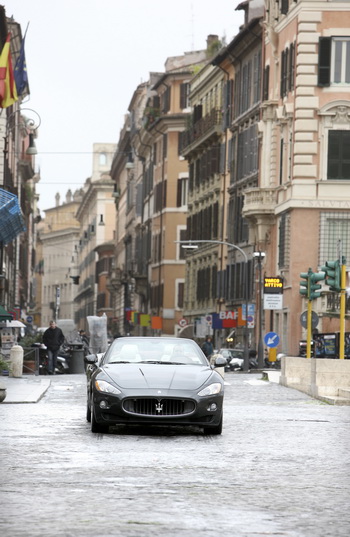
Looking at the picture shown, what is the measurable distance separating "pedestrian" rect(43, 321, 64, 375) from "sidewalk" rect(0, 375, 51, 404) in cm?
581

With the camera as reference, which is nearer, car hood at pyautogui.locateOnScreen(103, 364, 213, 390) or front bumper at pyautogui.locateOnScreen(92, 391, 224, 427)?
front bumper at pyautogui.locateOnScreen(92, 391, 224, 427)

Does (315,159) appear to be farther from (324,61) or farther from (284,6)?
(284,6)

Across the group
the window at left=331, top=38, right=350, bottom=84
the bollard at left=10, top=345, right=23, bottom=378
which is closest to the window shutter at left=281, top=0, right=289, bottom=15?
the window at left=331, top=38, right=350, bottom=84

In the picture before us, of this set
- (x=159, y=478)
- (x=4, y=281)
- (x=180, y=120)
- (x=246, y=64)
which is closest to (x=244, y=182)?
(x=246, y=64)

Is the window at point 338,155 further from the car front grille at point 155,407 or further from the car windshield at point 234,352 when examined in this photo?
the car front grille at point 155,407

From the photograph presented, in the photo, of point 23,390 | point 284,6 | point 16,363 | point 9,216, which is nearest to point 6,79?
point 9,216

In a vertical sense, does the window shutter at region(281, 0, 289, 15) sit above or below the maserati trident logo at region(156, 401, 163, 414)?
above

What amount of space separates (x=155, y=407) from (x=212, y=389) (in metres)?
0.81

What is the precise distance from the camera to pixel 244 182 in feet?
232

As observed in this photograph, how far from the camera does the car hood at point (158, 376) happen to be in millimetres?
18797

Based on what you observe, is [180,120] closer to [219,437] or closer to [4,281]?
[4,281]

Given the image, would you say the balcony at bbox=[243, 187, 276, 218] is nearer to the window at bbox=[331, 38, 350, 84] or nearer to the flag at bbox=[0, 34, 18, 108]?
the window at bbox=[331, 38, 350, 84]

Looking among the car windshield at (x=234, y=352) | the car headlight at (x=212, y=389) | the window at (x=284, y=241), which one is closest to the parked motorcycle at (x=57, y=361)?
the car windshield at (x=234, y=352)

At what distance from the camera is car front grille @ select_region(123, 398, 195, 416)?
18594 millimetres
